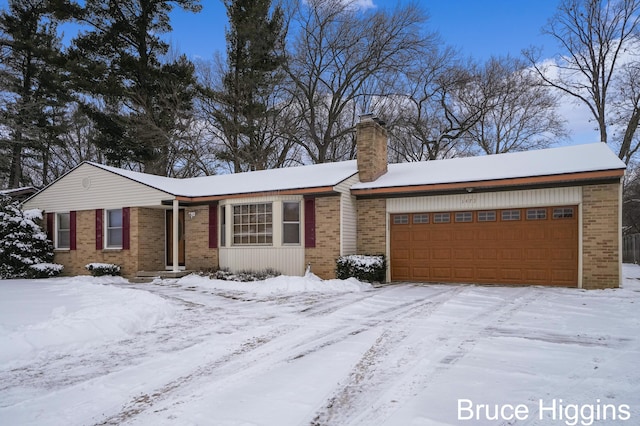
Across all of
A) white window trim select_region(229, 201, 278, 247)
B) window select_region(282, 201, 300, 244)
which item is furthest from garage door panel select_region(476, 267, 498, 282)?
white window trim select_region(229, 201, 278, 247)

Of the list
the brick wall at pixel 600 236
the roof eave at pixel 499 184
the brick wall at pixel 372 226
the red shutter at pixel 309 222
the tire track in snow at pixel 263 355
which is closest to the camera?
the tire track in snow at pixel 263 355

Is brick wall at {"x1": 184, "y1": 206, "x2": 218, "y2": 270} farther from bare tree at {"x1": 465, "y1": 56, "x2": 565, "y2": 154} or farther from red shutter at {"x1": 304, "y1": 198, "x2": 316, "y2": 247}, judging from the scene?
bare tree at {"x1": 465, "y1": 56, "x2": 565, "y2": 154}

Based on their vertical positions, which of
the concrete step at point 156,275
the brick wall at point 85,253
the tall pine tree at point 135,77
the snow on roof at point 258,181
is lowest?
the concrete step at point 156,275

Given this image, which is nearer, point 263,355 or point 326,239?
point 263,355

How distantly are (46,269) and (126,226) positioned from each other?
12.2 ft

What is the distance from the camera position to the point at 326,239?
12.9 metres

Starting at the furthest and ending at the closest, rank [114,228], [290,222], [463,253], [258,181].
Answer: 1. [114,228]
2. [258,181]
3. [290,222]
4. [463,253]

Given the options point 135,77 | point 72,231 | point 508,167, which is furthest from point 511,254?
point 135,77

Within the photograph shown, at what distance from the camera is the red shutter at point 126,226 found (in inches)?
596

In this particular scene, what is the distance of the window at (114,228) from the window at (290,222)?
6.50 metres

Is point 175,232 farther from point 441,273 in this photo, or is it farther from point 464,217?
point 464,217

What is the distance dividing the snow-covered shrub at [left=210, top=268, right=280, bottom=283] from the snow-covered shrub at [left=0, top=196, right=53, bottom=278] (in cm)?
747

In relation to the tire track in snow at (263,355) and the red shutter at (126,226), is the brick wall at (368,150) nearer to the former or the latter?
the tire track in snow at (263,355)

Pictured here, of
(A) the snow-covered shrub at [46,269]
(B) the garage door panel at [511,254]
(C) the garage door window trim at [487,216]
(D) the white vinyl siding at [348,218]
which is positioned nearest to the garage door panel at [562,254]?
(B) the garage door panel at [511,254]
